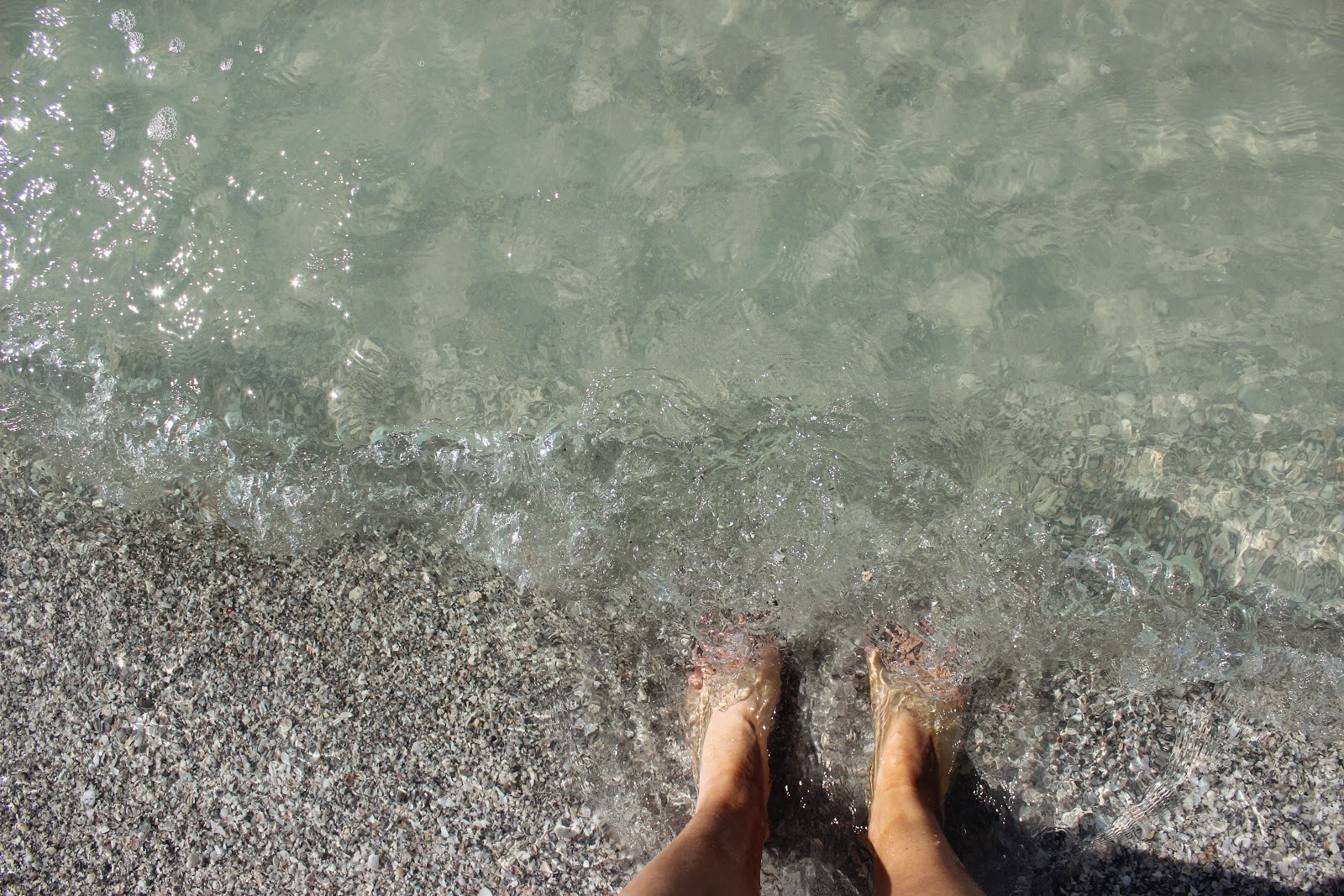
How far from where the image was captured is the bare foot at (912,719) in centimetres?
205

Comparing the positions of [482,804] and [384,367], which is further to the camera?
[384,367]

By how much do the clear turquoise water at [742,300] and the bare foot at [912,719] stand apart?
11 cm

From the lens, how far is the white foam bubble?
2.79m

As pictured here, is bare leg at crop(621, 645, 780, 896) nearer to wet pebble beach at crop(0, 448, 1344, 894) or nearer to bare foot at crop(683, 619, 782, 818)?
bare foot at crop(683, 619, 782, 818)

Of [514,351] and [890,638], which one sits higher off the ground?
[514,351]

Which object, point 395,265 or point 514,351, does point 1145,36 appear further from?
point 395,265

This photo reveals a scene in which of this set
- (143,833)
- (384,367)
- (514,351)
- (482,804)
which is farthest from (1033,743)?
(143,833)

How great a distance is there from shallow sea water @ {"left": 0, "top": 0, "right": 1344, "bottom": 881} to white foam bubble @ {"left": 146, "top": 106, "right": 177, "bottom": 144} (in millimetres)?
16

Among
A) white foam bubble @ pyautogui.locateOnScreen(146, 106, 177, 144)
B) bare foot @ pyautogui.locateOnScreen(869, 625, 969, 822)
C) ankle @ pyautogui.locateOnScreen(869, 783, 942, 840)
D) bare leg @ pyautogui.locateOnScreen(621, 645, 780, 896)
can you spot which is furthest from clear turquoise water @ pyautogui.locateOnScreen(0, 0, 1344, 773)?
ankle @ pyautogui.locateOnScreen(869, 783, 942, 840)

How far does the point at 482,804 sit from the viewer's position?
2.08 metres

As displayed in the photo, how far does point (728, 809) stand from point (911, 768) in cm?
49

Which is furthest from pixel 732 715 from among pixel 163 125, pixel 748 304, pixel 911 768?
pixel 163 125

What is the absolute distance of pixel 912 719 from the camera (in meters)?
2.13

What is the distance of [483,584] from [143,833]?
1.09 m
